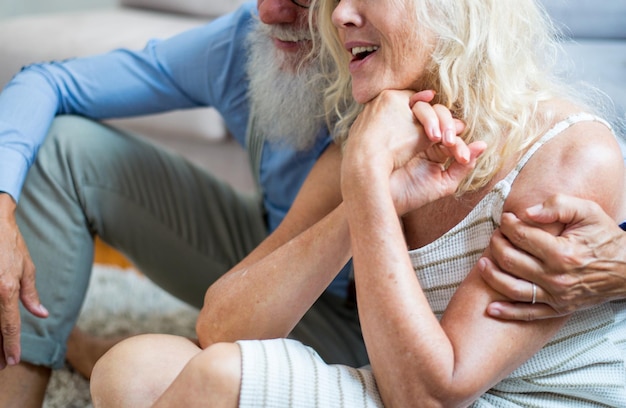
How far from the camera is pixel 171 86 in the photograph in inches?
61.9

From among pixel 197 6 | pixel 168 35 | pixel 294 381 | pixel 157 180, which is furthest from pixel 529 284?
pixel 197 6

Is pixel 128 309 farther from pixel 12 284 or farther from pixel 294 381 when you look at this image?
pixel 294 381

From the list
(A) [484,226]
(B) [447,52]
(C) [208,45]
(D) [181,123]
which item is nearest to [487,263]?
(A) [484,226]

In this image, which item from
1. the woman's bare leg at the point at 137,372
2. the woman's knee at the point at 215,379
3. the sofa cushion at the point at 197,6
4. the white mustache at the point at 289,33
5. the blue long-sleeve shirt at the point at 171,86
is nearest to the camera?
the woman's knee at the point at 215,379

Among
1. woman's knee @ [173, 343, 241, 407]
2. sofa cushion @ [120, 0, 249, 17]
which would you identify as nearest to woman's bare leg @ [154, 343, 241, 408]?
woman's knee @ [173, 343, 241, 407]

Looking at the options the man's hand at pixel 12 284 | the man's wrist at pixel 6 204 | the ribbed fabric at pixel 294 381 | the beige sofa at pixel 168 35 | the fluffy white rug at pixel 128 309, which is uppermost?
the ribbed fabric at pixel 294 381

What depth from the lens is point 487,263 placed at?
3.07 feet

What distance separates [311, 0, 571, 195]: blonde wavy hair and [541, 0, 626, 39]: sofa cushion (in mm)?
856

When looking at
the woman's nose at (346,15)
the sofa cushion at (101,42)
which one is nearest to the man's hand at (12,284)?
the woman's nose at (346,15)

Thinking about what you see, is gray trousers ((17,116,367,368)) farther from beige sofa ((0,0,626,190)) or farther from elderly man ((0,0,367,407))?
beige sofa ((0,0,626,190))

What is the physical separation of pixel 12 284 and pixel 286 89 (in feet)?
1.73

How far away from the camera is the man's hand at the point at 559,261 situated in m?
0.90

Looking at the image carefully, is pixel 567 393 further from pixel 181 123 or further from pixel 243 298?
pixel 181 123

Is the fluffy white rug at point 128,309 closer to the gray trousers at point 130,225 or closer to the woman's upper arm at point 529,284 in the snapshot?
the gray trousers at point 130,225
